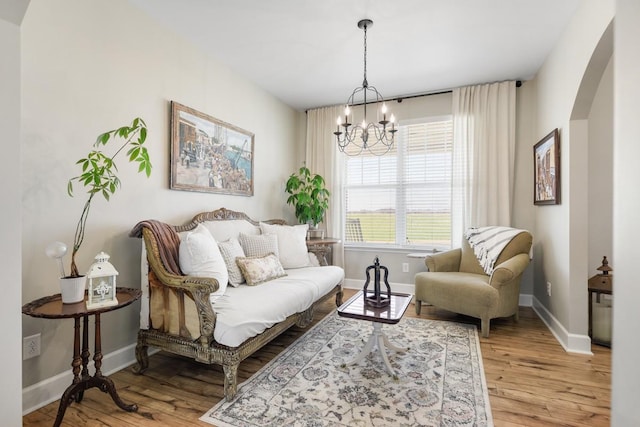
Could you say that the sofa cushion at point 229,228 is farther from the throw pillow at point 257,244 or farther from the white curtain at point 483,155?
the white curtain at point 483,155

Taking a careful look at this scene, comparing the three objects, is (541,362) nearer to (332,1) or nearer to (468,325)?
(468,325)

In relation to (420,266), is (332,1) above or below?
above

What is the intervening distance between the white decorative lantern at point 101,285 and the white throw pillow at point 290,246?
5.63ft

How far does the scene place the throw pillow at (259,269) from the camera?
104 inches

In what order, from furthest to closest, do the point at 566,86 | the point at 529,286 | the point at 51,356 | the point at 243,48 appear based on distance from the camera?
the point at 529,286 → the point at 243,48 → the point at 566,86 → the point at 51,356

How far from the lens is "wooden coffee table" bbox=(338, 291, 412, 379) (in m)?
2.05

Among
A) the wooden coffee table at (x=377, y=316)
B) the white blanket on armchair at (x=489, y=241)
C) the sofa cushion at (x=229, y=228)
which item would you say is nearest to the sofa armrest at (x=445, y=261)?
the white blanket on armchair at (x=489, y=241)
